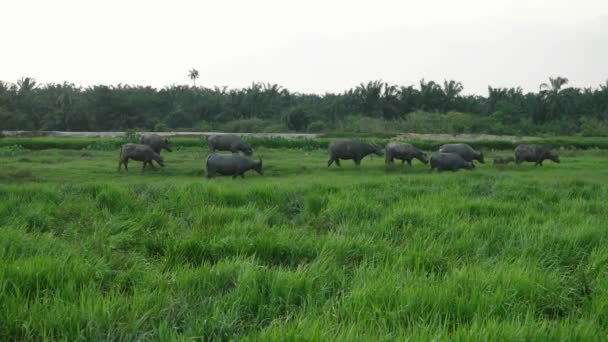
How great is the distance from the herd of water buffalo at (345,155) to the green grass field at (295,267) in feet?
17.4

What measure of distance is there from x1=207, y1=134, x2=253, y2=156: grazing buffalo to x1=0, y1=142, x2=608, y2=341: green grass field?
10728mm

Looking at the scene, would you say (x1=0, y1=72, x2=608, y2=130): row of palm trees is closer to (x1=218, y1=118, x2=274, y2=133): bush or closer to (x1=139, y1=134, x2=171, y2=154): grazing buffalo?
(x1=218, y1=118, x2=274, y2=133): bush

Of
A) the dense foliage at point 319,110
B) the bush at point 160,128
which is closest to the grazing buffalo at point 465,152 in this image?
the dense foliage at point 319,110

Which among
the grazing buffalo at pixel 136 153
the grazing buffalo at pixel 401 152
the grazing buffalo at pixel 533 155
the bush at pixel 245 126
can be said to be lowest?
the grazing buffalo at pixel 533 155

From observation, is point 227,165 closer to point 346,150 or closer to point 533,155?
point 346,150

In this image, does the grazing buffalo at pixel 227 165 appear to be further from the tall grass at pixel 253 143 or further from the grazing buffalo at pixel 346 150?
the tall grass at pixel 253 143

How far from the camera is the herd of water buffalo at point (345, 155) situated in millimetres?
11266

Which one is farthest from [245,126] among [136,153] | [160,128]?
[136,153]

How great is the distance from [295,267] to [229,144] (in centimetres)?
1385

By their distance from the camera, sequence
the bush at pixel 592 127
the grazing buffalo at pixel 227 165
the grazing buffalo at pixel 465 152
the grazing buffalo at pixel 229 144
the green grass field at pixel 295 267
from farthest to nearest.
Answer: the bush at pixel 592 127
the grazing buffalo at pixel 229 144
the grazing buffalo at pixel 465 152
the grazing buffalo at pixel 227 165
the green grass field at pixel 295 267

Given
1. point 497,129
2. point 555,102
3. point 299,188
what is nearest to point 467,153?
point 299,188

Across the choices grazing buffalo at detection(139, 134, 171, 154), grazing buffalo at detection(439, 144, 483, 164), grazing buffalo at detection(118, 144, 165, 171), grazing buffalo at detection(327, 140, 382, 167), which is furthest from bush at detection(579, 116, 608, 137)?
grazing buffalo at detection(118, 144, 165, 171)

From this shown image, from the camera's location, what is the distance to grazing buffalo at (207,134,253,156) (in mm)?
16656

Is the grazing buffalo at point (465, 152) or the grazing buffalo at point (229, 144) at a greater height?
the grazing buffalo at point (229, 144)
